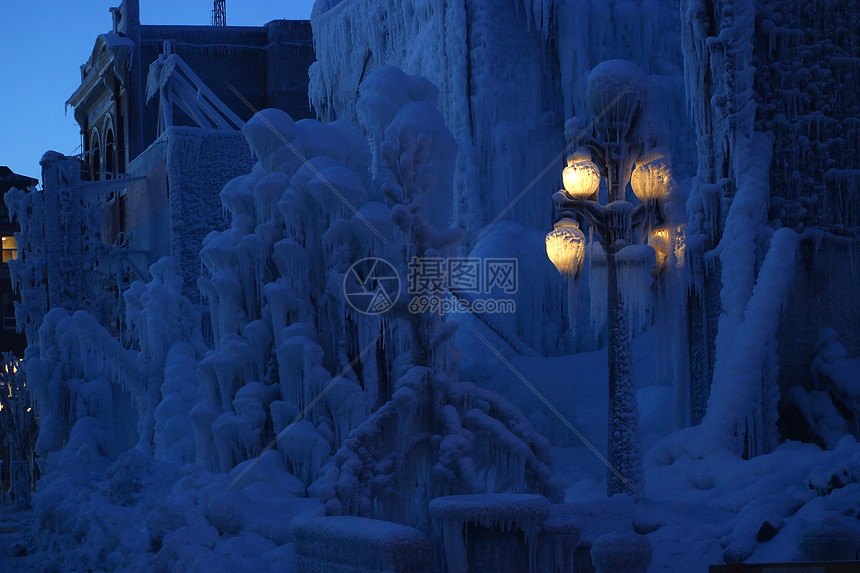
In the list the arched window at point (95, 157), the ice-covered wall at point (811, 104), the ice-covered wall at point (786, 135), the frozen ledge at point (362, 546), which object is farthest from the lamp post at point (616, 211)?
the arched window at point (95, 157)

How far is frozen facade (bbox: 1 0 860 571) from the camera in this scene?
993 centimetres

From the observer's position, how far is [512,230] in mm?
19375

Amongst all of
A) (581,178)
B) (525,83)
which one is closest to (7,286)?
(525,83)

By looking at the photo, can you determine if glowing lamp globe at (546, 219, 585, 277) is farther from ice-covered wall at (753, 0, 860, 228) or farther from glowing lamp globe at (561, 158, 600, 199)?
ice-covered wall at (753, 0, 860, 228)

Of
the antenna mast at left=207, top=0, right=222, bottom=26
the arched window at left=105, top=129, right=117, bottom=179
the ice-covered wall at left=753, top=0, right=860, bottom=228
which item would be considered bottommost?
the ice-covered wall at left=753, top=0, right=860, bottom=228

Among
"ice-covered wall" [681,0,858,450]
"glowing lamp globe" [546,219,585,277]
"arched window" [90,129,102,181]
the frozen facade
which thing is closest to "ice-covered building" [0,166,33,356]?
"arched window" [90,129,102,181]

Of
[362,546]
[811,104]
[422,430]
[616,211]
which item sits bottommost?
[362,546]

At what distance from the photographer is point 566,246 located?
34.0 feet

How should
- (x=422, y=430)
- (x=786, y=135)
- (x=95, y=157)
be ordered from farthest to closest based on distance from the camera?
(x=95, y=157)
(x=786, y=135)
(x=422, y=430)

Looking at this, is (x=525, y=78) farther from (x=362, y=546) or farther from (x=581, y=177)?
(x=362, y=546)

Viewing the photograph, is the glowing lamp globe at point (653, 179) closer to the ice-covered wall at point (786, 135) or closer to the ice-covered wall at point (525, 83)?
the ice-covered wall at point (786, 135)

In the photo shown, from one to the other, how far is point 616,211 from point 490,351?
278 inches

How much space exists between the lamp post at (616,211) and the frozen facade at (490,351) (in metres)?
0.27

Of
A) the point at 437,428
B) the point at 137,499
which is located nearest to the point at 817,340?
the point at 437,428
